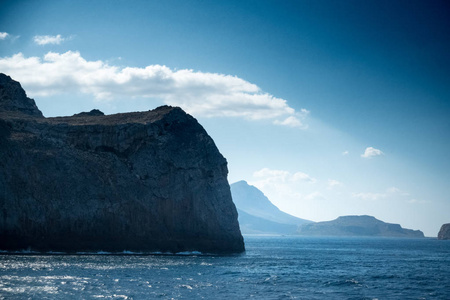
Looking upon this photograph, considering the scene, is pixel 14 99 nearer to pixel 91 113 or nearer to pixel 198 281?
pixel 91 113

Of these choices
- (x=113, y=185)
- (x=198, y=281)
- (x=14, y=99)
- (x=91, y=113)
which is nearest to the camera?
(x=198, y=281)

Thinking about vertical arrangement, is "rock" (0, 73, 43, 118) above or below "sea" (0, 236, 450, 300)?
above

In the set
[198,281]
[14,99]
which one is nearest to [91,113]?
[14,99]

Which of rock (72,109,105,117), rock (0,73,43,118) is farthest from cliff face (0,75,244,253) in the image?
rock (72,109,105,117)

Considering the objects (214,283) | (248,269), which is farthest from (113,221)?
(214,283)

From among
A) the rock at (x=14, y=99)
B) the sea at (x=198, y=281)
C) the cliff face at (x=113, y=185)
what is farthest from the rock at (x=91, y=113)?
the sea at (x=198, y=281)

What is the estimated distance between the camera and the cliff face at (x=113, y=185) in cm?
7831

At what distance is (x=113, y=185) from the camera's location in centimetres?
8512

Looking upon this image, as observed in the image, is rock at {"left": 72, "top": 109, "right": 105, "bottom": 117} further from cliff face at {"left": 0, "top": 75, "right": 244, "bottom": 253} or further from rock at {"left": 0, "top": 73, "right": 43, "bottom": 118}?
cliff face at {"left": 0, "top": 75, "right": 244, "bottom": 253}

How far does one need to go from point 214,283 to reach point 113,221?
38.9m

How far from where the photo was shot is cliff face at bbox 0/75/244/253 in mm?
78312

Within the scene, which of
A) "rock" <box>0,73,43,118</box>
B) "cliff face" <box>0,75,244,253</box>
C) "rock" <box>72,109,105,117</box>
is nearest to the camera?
"cliff face" <box>0,75,244,253</box>

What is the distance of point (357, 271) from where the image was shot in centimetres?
6425

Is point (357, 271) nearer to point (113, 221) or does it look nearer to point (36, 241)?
point (113, 221)
